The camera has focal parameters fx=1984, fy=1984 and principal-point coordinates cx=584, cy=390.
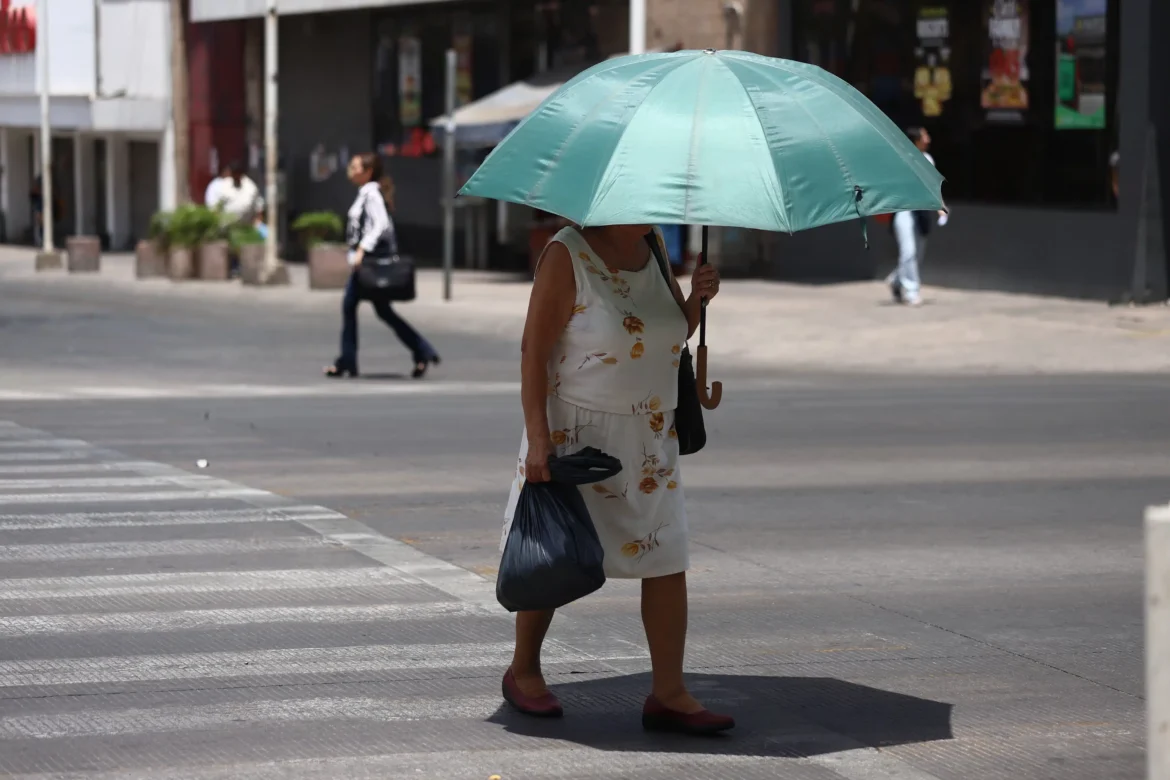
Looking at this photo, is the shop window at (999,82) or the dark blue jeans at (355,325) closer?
the dark blue jeans at (355,325)

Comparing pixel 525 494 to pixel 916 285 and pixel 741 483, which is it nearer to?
pixel 741 483

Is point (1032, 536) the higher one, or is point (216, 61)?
point (216, 61)

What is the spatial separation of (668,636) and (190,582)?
295 cm

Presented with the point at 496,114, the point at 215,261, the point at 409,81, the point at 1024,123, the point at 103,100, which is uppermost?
the point at 409,81

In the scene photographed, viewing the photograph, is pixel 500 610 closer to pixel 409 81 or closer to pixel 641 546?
pixel 641 546

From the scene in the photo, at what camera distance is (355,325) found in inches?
666

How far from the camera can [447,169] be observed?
2589 cm

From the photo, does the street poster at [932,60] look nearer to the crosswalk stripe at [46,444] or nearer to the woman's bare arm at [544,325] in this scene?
the crosswalk stripe at [46,444]

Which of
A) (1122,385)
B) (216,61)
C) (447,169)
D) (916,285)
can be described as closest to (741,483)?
(1122,385)

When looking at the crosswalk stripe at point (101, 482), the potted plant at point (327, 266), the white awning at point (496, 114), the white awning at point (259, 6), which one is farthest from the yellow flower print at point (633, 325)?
the white awning at point (259, 6)

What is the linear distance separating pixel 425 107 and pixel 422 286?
8.72 m

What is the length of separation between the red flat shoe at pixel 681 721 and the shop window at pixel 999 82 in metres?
18.3

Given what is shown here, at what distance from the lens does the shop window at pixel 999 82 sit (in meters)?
23.3

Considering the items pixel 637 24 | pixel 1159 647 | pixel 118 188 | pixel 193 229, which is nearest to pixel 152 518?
pixel 1159 647
